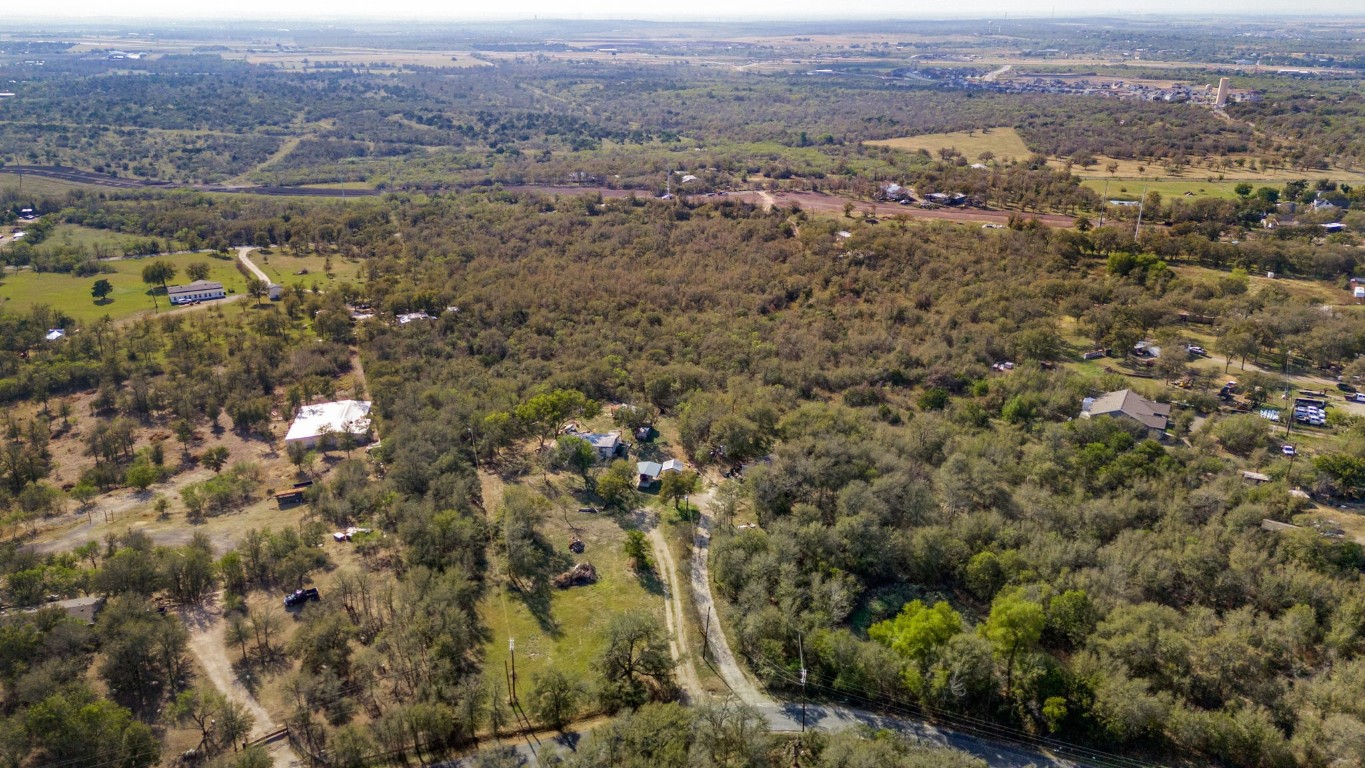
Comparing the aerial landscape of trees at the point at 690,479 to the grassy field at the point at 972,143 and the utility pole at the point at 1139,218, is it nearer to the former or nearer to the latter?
the utility pole at the point at 1139,218

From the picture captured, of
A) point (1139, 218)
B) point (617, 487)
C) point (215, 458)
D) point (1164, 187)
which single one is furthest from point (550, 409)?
point (1164, 187)

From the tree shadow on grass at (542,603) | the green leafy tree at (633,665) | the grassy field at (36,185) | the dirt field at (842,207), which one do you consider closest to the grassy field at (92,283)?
the grassy field at (36,185)

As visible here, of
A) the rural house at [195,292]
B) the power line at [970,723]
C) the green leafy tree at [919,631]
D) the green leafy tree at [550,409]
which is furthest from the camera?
the rural house at [195,292]

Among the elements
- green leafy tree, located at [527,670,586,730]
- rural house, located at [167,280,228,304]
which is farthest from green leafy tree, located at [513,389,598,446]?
rural house, located at [167,280,228,304]

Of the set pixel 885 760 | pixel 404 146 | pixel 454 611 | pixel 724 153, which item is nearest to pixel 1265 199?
pixel 724 153

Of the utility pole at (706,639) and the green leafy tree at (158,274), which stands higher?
the green leafy tree at (158,274)

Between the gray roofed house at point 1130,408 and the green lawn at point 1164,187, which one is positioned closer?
the gray roofed house at point 1130,408

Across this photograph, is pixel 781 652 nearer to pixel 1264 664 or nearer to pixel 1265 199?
pixel 1264 664
